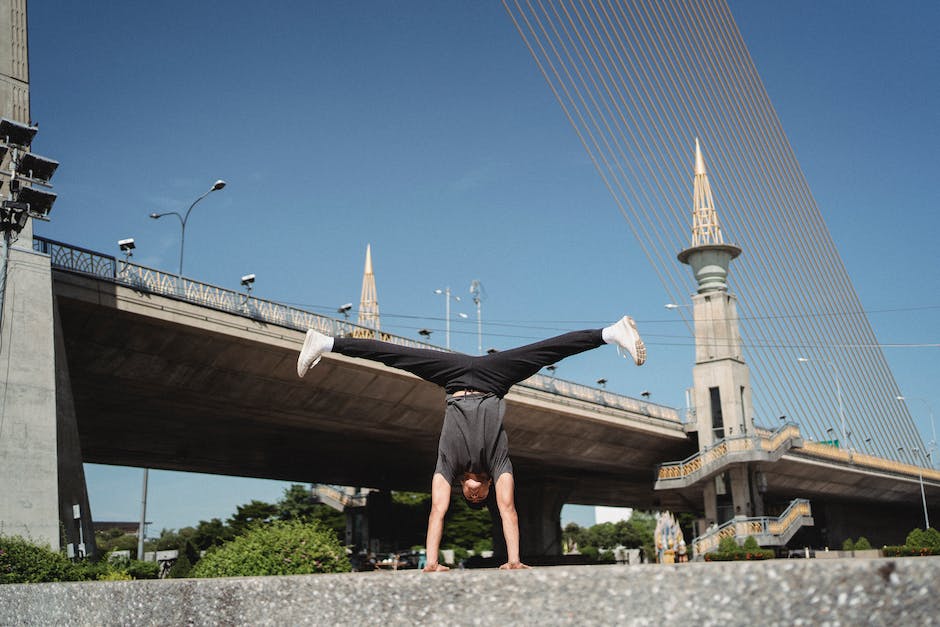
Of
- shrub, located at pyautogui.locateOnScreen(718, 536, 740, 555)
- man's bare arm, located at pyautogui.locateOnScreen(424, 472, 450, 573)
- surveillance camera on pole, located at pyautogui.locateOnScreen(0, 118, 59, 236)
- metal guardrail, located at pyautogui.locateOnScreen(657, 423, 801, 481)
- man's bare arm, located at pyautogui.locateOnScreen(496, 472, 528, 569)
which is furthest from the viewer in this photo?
metal guardrail, located at pyautogui.locateOnScreen(657, 423, 801, 481)

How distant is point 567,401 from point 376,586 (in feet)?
135

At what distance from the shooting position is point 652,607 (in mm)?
2875

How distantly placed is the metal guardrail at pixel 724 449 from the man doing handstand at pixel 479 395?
42434 millimetres

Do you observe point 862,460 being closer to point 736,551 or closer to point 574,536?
point 736,551

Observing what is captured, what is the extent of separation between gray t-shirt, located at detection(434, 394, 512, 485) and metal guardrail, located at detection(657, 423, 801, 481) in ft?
141

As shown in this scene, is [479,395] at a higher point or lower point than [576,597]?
higher

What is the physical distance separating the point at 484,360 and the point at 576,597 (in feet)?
13.5

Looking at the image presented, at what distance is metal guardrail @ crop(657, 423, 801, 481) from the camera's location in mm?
46656

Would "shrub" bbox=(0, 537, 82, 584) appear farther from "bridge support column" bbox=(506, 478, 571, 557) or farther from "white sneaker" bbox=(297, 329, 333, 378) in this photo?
"bridge support column" bbox=(506, 478, 571, 557)

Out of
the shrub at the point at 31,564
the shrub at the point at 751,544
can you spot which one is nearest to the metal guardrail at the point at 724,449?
the shrub at the point at 751,544

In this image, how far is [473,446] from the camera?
22.1 ft

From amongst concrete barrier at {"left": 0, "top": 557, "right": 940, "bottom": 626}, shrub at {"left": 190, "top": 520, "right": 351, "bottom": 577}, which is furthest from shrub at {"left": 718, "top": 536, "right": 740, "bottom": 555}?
concrete barrier at {"left": 0, "top": 557, "right": 940, "bottom": 626}

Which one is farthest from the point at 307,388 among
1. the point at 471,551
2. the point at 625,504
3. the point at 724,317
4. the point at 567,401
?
the point at 625,504

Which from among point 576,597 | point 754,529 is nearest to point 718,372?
point 754,529
